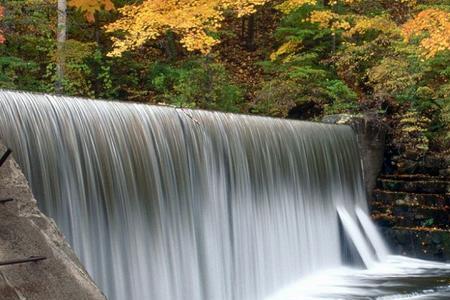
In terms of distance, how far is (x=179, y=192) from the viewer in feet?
25.0

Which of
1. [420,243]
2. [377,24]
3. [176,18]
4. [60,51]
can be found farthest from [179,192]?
[377,24]

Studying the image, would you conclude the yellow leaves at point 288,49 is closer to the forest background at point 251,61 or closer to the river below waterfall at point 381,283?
the forest background at point 251,61

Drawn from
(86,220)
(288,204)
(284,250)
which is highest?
(86,220)

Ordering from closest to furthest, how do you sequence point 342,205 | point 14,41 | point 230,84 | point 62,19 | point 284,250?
point 284,250, point 342,205, point 62,19, point 14,41, point 230,84

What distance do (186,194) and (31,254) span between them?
4745 mm

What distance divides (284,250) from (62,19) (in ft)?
25.3

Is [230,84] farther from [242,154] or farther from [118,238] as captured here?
[118,238]

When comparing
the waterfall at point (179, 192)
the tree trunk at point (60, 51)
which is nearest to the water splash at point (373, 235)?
the waterfall at point (179, 192)

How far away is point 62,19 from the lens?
1434 centimetres

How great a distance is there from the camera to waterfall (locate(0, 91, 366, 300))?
584 cm

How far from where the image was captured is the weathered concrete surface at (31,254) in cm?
288

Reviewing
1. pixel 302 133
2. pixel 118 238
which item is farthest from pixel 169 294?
pixel 302 133

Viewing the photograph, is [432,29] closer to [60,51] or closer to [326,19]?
[326,19]

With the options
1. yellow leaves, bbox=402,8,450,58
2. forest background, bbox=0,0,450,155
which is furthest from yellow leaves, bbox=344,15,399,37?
yellow leaves, bbox=402,8,450,58
